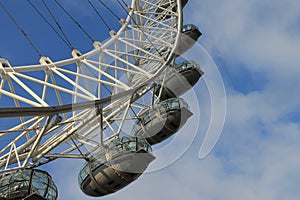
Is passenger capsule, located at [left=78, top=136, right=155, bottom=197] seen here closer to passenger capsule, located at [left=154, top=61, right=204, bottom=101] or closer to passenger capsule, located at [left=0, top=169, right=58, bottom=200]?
passenger capsule, located at [left=0, top=169, right=58, bottom=200]

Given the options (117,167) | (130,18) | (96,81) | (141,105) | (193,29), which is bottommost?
(117,167)

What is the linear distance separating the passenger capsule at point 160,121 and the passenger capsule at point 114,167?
4120 millimetres

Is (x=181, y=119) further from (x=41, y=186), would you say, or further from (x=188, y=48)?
(x=41, y=186)

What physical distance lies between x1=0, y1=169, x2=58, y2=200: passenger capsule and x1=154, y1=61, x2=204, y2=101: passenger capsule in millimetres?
12714

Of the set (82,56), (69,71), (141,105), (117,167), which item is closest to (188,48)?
(141,105)

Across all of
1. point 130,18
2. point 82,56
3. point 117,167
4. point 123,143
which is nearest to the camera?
point 117,167

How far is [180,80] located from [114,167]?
39.7 feet

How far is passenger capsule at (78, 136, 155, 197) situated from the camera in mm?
21641

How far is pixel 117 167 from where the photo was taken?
853 inches

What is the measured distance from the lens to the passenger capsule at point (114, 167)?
71.0 ft

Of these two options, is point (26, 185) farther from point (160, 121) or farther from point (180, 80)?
point (180, 80)

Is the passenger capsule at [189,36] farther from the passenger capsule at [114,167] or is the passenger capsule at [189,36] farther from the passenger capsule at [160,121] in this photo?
the passenger capsule at [114,167]

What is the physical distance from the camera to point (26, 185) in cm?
1845

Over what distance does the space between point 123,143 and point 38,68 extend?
16.7ft
